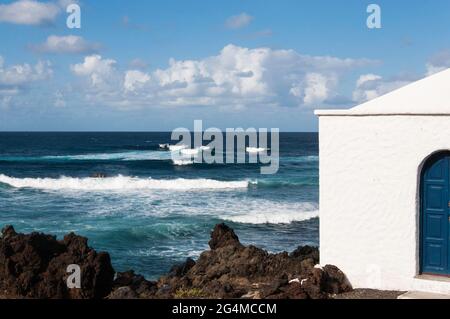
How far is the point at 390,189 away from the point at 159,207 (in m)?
20.2

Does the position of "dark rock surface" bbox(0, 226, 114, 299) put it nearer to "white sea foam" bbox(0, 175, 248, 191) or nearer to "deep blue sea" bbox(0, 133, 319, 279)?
"deep blue sea" bbox(0, 133, 319, 279)

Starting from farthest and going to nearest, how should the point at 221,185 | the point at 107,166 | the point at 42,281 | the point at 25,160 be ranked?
the point at 25,160 < the point at 107,166 < the point at 221,185 < the point at 42,281

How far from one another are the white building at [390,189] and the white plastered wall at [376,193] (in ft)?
0.05

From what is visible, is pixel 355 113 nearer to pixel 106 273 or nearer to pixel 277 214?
pixel 106 273

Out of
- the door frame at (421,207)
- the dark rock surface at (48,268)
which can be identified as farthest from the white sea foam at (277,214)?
the door frame at (421,207)

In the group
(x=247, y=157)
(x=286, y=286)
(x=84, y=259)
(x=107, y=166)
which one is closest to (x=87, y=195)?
(x=107, y=166)

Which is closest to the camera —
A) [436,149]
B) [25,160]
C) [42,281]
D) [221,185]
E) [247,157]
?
[436,149]

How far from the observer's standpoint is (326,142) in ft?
32.1

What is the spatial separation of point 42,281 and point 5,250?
3.83 ft

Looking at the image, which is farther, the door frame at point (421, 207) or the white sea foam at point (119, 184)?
the white sea foam at point (119, 184)

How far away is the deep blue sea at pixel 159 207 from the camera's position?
67.0 feet

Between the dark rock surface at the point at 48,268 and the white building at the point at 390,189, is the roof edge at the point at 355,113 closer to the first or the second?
the white building at the point at 390,189

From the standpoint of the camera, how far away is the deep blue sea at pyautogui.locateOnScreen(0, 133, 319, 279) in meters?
20.4
